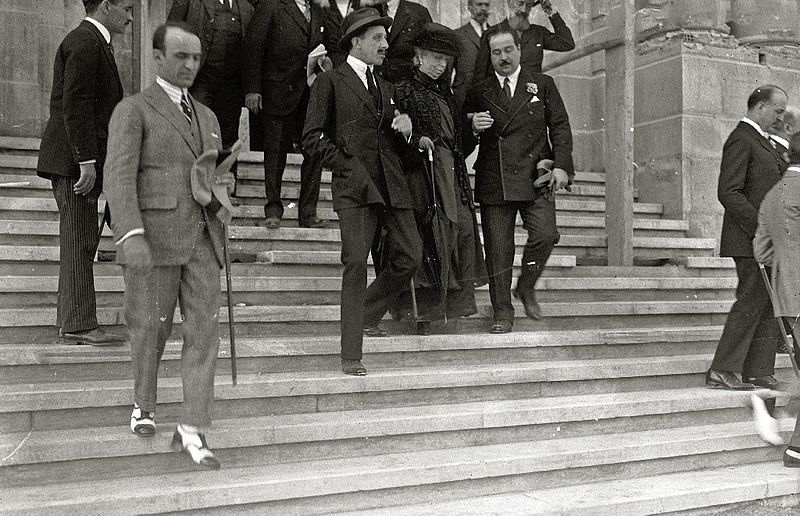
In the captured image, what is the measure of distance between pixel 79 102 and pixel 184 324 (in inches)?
55.2

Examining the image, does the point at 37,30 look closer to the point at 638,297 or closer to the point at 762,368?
the point at 638,297

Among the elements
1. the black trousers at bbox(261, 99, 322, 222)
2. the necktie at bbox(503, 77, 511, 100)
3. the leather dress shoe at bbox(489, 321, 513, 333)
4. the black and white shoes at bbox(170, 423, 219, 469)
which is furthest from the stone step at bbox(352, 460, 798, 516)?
the black trousers at bbox(261, 99, 322, 222)

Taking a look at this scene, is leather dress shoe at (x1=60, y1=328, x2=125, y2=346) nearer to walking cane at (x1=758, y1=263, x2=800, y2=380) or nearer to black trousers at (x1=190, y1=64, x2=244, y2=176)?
black trousers at (x1=190, y1=64, x2=244, y2=176)

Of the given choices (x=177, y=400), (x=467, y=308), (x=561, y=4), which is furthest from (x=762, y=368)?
(x=561, y=4)

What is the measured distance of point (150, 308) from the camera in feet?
12.8

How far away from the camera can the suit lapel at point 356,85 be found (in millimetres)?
5113

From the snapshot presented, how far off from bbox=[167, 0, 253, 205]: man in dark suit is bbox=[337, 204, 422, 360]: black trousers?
5.04ft

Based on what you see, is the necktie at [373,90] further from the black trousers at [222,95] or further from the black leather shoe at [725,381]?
the black leather shoe at [725,381]

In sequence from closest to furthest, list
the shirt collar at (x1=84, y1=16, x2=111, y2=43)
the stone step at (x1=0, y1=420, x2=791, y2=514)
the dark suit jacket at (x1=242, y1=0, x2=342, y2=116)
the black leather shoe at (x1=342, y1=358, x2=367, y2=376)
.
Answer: the stone step at (x1=0, y1=420, x2=791, y2=514)
the shirt collar at (x1=84, y1=16, x2=111, y2=43)
the black leather shoe at (x1=342, y1=358, x2=367, y2=376)
the dark suit jacket at (x1=242, y1=0, x2=342, y2=116)

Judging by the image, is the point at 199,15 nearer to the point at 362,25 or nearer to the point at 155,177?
the point at 362,25

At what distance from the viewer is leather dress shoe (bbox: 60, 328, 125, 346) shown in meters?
4.60

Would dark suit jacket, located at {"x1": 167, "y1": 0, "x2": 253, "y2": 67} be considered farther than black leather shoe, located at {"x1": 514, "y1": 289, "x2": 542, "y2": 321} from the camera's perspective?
Yes

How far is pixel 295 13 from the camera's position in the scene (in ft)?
22.0

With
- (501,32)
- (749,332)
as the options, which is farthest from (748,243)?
(501,32)
